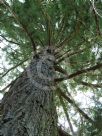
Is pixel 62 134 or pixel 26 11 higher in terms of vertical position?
pixel 26 11

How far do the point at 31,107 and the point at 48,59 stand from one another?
135 cm

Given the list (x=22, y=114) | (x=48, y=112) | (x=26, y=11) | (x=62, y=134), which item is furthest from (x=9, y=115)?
(x=26, y=11)

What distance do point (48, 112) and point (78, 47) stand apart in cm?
170

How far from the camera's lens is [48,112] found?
258 centimetres

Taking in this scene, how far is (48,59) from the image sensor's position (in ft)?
12.2

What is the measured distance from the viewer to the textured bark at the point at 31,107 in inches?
84.4

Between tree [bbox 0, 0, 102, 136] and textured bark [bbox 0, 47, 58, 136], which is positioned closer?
textured bark [bbox 0, 47, 58, 136]

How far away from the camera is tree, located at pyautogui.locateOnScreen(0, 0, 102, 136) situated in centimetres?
245

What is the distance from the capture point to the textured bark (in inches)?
84.4

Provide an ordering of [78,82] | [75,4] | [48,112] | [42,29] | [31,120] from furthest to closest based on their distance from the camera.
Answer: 1. [78,82]
2. [42,29]
3. [75,4]
4. [48,112]
5. [31,120]

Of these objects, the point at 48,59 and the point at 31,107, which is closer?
the point at 31,107

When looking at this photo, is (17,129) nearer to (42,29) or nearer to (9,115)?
(9,115)

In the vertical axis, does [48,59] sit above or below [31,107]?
above

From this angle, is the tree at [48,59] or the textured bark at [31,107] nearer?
the textured bark at [31,107]
